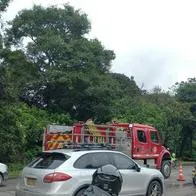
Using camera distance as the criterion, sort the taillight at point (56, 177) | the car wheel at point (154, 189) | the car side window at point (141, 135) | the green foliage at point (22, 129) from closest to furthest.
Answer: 1. the taillight at point (56, 177)
2. the car wheel at point (154, 189)
3. the car side window at point (141, 135)
4. the green foliage at point (22, 129)

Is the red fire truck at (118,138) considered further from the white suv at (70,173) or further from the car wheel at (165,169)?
the white suv at (70,173)

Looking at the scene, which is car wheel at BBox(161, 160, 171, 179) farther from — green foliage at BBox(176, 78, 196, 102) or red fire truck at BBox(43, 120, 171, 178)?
green foliage at BBox(176, 78, 196, 102)

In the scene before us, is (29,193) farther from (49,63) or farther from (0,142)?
(49,63)

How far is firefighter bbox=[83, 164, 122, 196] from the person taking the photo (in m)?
4.06

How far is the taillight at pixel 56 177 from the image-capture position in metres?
11.0

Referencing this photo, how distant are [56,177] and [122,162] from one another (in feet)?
6.78

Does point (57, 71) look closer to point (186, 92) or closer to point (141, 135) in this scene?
point (141, 135)

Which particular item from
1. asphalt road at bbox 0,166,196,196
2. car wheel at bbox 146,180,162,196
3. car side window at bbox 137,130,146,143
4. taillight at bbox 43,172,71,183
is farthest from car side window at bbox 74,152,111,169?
car side window at bbox 137,130,146,143

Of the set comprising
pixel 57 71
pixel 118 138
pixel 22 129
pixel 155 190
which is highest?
pixel 57 71

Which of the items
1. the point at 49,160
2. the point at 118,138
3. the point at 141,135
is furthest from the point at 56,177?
the point at 141,135

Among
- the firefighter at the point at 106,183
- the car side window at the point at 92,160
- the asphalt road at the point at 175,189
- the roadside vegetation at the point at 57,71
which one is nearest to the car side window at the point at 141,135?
the asphalt road at the point at 175,189

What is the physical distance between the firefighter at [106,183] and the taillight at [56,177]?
680cm

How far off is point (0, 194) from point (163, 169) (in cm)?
961

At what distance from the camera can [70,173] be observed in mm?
11164
